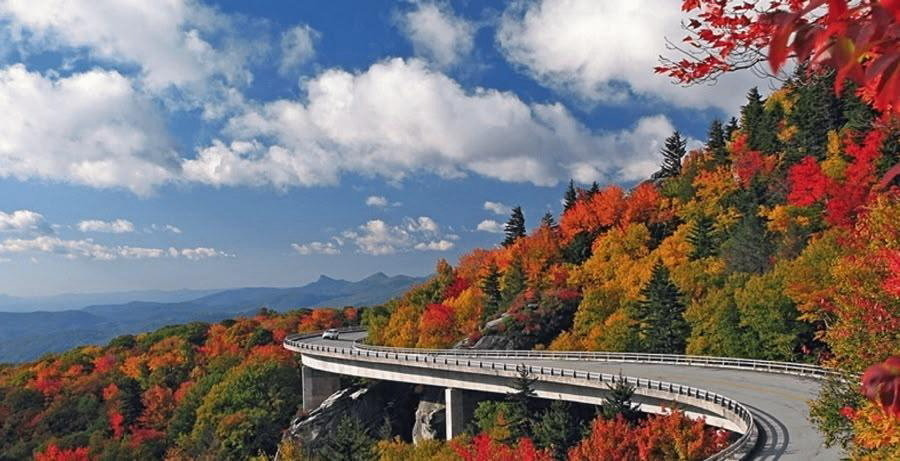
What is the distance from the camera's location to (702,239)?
6981 centimetres

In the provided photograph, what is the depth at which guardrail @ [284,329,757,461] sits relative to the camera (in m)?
26.8

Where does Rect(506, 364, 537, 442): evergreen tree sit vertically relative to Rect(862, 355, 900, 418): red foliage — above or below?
below

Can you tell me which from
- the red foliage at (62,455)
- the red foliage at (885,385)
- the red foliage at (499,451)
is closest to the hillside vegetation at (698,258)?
the red foliage at (499,451)

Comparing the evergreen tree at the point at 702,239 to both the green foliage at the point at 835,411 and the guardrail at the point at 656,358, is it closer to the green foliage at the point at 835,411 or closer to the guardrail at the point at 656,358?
the guardrail at the point at 656,358

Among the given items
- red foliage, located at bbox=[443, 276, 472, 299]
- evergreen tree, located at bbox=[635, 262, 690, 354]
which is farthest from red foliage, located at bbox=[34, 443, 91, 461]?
evergreen tree, located at bbox=[635, 262, 690, 354]

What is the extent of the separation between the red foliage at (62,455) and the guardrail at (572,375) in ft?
77.2

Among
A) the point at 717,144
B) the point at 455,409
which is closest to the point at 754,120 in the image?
the point at 717,144

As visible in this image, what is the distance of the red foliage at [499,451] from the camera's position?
36.3 m

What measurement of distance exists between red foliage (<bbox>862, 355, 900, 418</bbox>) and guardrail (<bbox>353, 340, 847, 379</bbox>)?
35.0 m

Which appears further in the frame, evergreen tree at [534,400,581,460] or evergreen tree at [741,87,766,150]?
evergreen tree at [741,87,766,150]

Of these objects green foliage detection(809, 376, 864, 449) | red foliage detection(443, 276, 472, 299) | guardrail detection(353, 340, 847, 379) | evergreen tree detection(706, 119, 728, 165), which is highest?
evergreen tree detection(706, 119, 728, 165)

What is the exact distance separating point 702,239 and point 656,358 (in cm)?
2284

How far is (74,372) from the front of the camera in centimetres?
8919

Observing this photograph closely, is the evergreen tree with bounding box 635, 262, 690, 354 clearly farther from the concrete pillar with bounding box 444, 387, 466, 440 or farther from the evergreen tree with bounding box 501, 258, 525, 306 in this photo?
the evergreen tree with bounding box 501, 258, 525, 306
